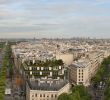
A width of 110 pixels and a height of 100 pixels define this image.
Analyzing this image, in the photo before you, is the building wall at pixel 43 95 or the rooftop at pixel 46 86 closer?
the building wall at pixel 43 95

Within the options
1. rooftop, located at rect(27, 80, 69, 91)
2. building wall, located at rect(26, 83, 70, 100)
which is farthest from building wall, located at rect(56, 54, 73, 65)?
building wall, located at rect(26, 83, 70, 100)

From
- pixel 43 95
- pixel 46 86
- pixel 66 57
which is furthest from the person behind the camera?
pixel 66 57

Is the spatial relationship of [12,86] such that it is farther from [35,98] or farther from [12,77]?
[35,98]

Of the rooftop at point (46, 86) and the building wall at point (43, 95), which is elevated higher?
the rooftop at point (46, 86)

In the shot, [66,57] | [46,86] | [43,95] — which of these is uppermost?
[46,86]

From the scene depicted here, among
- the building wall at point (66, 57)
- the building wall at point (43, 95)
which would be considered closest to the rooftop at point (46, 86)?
the building wall at point (43, 95)

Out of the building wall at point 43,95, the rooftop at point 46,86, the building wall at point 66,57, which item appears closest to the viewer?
the building wall at point 43,95

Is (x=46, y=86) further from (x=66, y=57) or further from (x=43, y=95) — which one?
(x=66, y=57)

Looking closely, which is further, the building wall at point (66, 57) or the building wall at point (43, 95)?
the building wall at point (66, 57)

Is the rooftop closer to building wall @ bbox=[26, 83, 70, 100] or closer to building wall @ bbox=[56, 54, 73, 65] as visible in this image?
building wall @ bbox=[26, 83, 70, 100]

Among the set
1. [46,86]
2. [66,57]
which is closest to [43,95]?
[46,86]

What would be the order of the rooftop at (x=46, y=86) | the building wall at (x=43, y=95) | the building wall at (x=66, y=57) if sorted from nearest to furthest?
1. the building wall at (x=43, y=95)
2. the rooftop at (x=46, y=86)
3. the building wall at (x=66, y=57)

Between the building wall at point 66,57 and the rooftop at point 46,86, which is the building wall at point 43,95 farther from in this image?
the building wall at point 66,57
